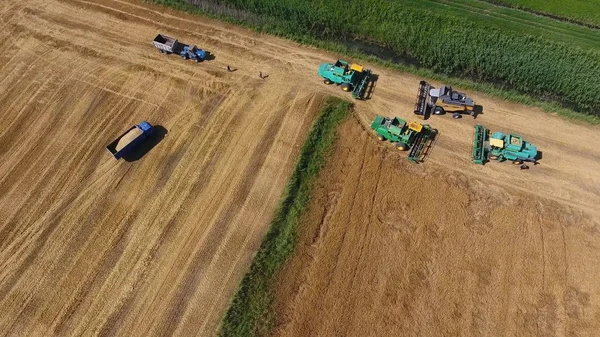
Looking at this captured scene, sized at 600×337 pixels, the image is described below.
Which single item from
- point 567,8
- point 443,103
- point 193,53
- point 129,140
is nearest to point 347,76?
point 443,103

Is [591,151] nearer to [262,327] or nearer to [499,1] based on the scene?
[499,1]

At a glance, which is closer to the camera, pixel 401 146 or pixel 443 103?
pixel 401 146

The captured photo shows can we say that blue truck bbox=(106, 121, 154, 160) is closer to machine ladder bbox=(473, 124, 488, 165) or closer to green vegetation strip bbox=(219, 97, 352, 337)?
green vegetation strip bbox=(219, 97, 352, 337)

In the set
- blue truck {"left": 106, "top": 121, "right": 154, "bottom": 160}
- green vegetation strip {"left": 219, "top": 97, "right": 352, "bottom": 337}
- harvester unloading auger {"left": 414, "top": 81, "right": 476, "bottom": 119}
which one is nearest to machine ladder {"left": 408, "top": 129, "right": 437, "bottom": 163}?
harvester unloading auger {"left": 414, "top": 81, "right": 476, "bottom": 119}

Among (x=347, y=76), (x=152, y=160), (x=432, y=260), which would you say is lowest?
(x=432, y=260)

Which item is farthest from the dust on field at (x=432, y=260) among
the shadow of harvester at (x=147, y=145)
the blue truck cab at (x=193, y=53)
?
the blue truck cab at (x=193, y=53)

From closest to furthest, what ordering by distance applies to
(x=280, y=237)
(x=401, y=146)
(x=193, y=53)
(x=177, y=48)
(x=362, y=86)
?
(x=280, y=237)
(x=401, y=146)
(x=362, y=86)
(x=193, y=53)
(x=177, y=48)

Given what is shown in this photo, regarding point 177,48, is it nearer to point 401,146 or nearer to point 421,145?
point 401,146

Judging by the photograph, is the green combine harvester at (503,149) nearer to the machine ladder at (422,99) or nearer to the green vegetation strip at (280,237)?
the machine ladder at (422,99)
